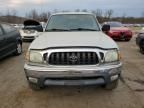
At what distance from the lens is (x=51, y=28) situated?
6723mm

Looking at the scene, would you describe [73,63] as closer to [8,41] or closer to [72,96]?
[72,96]

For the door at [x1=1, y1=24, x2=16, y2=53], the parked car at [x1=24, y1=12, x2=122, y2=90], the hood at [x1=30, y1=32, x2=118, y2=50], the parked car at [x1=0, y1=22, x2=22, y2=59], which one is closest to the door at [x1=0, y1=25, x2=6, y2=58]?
the parked car at [x1=0, y1=22, x2=22, y2=59]

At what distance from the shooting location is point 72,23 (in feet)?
22.3

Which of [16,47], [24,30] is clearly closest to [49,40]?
[16,47]

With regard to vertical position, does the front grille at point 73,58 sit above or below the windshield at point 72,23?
below

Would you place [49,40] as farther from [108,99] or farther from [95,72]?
[108,99]

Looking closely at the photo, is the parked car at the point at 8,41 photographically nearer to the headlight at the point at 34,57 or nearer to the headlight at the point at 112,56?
the headlight at the point at 34,57

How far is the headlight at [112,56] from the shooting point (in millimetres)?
4832

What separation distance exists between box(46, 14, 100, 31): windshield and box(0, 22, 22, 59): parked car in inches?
96.2

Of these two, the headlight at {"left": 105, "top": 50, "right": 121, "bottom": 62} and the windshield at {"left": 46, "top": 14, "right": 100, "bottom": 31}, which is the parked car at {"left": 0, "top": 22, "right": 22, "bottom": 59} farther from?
the headlight at {"left": 105, "top": 50, "right": 121, "bottom": 62}

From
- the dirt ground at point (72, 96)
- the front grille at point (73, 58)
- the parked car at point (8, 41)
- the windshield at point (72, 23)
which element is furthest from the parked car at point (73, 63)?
the parked car at point (8, 41)

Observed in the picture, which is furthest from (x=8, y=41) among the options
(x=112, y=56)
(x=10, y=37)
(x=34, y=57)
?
(x=112, y=56)

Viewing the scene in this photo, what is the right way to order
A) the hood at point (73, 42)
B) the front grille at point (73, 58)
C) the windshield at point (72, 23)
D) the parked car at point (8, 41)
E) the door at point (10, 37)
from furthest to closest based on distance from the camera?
the door at point (10, 37)
the parked car at point (8, 41)
the windshield at point (72, 23)
the hood at point (73, 42)
the front grille at point (73, 58)

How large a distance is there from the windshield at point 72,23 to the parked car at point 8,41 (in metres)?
2.44
